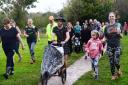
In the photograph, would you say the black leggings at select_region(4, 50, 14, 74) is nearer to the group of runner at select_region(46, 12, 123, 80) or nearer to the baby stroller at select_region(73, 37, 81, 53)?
the group of runner at select_region(46, 12, 123, 80)

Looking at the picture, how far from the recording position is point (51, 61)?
12.7m

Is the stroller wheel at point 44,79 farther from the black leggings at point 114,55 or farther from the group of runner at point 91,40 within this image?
the black leggings at point 114,55

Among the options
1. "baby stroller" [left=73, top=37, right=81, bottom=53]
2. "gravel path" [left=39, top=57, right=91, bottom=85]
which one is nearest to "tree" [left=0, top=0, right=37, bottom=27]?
"baby stroller" [left=73, top=37, right=81, bottom=53]

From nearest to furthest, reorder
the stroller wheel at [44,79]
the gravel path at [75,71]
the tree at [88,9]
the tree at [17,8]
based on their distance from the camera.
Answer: the stroller wheel at [44,79] → the gravel path at [75,71] → the tree at [88,9] → the tree at [17,8]

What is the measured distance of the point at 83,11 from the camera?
1959 inches

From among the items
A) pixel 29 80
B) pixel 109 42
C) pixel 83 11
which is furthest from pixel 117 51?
pixel 83 11

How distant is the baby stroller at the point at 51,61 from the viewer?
12453 millimetres

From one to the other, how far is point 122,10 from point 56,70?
192 ft

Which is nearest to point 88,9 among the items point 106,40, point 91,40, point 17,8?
point 17,8

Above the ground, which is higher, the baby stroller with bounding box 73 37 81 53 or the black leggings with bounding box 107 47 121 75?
the black leggings with bounding box 107 47 121 75

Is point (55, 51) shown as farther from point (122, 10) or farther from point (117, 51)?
point (122, 10)

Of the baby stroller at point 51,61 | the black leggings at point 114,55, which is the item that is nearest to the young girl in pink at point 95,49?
the black leggings at point 114,55

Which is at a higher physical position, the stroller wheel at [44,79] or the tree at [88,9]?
the stroller wheel at [44,79]

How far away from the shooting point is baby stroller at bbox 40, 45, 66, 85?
12.5 meters
